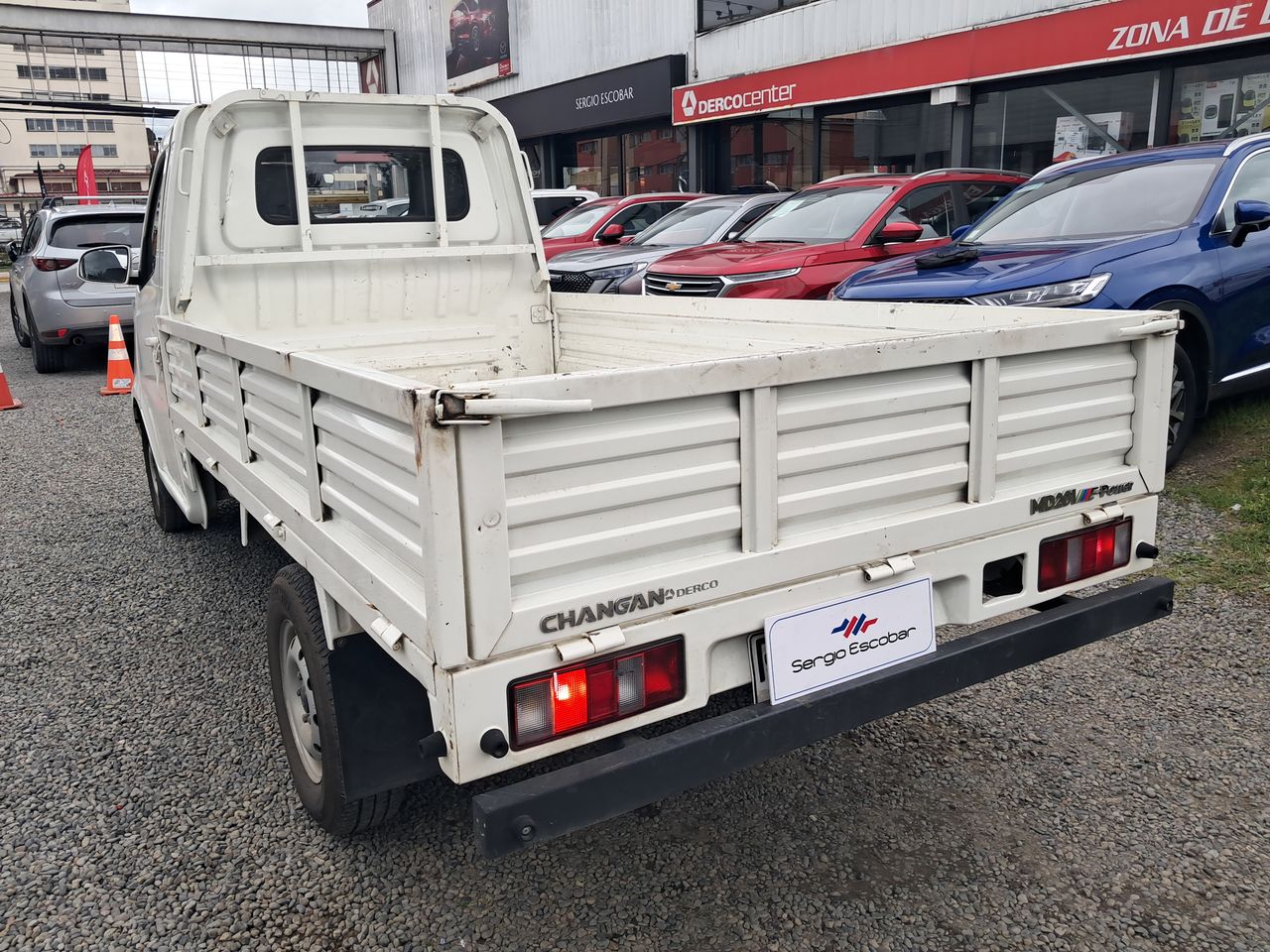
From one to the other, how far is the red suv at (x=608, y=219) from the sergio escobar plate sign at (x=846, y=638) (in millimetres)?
10524

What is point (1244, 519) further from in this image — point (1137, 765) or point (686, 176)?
point (686, 176)

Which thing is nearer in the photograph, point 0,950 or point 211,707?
point 0,950

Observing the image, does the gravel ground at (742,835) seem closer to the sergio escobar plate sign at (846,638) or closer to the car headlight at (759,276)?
the sergio escobar plate sign at (846,638)

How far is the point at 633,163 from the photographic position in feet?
71.8

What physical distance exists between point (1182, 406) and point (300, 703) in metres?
4.94

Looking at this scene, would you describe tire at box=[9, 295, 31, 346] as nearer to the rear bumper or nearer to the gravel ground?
the gravel ground

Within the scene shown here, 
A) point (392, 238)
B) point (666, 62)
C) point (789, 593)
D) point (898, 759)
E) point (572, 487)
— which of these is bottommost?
point (898, 759)

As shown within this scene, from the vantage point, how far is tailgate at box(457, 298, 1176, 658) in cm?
205

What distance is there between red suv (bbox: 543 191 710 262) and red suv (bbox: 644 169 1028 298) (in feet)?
12.4

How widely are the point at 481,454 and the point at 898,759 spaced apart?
199 centimetres

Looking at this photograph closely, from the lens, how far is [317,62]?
105 ft

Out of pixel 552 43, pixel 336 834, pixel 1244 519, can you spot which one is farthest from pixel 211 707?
pixel 552 43

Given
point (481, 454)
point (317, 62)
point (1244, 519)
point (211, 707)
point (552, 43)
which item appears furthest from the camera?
point (317, 62)

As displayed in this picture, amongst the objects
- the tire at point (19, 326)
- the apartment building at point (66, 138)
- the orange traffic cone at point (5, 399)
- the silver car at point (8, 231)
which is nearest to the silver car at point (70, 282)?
the orange traffic cone at point (5, 399)
